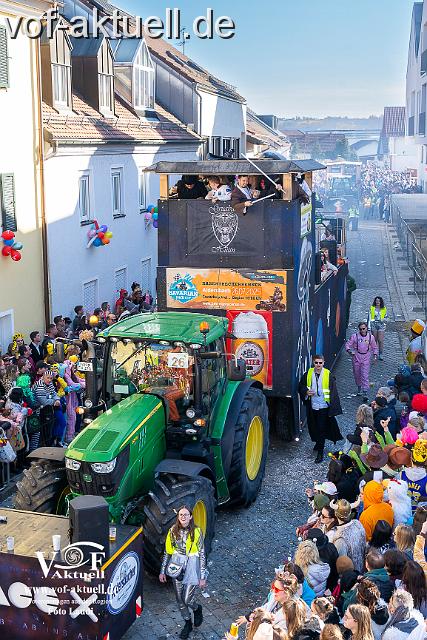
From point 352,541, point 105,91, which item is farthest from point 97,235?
point 352,541

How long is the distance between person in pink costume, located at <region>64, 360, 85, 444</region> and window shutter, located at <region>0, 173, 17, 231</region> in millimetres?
4016

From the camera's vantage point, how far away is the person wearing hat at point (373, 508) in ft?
27.2

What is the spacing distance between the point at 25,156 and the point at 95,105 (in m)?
5.12

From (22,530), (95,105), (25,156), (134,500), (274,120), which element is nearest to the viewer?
(22,530)

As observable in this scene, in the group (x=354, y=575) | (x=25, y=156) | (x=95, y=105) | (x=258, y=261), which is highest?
(x=95, y=105)

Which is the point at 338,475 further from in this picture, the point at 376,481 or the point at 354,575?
the point at 354,575

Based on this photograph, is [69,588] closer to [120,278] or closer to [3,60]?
[3,60]

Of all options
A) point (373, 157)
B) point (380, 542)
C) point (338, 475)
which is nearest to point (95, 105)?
point (338, 475)

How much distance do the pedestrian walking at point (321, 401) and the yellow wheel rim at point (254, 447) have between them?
1.42 meters

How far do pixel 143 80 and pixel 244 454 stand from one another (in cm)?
1671

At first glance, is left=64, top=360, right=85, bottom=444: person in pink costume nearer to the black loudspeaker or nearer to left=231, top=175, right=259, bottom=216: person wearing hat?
left=231, top=175, right=259, bottom=216: person wearing hat

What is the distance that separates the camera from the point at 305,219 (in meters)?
13.1

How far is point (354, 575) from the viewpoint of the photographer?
7.46 m

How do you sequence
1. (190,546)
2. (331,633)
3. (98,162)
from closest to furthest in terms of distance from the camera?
(331,633), (190,546), (98,162)
